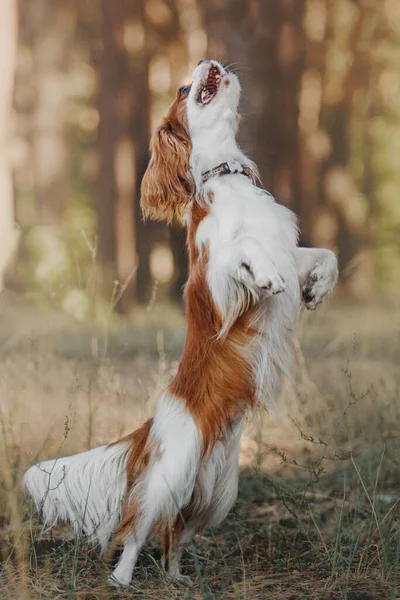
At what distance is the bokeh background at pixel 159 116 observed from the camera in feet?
32.5

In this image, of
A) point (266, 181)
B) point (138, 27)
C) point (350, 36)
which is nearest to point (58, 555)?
point (266, 181)

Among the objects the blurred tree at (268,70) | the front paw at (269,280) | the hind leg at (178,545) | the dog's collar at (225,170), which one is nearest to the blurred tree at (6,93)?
the blurred tree at (268,70)

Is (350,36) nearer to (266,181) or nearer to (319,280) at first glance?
(266,181)

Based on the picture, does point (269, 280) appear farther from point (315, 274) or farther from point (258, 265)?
point (315, 274)

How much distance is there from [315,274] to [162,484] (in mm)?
999

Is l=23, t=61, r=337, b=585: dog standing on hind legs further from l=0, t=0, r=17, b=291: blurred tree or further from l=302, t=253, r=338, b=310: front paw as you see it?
l=0, t=0, r=17, b=291: blurred tree

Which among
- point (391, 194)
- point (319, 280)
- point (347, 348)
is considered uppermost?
point (391, 194)

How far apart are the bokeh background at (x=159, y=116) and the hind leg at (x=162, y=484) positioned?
4704 millimetres

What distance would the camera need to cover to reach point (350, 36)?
49.6 ft

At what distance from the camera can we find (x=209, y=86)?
10.9ft

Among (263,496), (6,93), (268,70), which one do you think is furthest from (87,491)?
(268,70)

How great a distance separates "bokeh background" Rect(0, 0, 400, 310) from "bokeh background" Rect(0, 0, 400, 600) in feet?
0.14

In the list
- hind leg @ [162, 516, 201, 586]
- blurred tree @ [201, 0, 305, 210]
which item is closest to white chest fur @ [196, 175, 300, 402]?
hind leg @ [162, 516, 201, 586]

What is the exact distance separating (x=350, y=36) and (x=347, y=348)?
29.1ft
